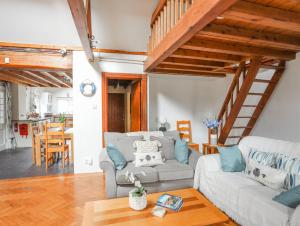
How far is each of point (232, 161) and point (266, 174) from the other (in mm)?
424

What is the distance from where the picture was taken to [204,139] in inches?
213

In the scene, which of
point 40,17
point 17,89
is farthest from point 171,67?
point 17,89

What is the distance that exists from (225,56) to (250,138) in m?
1.41

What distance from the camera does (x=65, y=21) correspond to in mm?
3066

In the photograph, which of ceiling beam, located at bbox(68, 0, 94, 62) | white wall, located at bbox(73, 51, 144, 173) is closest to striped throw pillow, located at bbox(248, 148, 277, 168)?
ceiling beam, located at bbox(68, 0, 94, 62)

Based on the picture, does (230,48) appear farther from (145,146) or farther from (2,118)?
(2,118)

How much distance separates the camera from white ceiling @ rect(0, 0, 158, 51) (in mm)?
2846

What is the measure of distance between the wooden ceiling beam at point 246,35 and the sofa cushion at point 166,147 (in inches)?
67.5

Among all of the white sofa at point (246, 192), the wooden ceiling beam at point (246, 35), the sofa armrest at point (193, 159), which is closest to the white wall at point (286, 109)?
the wooden ceiling beam at point (246, 35)

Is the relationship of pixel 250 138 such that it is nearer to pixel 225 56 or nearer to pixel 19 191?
pixel 225 56

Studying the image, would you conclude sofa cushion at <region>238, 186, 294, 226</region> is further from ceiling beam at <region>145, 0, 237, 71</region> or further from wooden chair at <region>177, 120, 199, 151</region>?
wooden chair at <region>177, 120, 199, 151</region>

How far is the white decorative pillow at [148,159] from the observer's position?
2.63 metres

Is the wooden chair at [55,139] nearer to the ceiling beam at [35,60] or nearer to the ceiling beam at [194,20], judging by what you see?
the ceiling beam at [35,60]

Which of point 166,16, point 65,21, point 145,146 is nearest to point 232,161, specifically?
point 145,146
